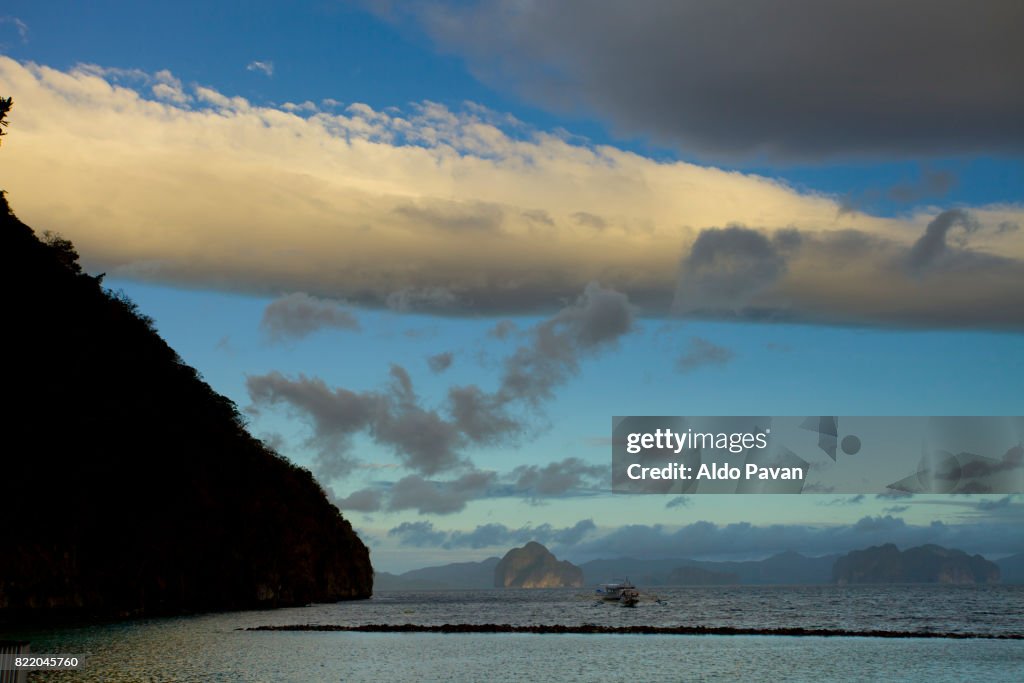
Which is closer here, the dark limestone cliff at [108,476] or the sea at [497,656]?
the sea at [497,656]

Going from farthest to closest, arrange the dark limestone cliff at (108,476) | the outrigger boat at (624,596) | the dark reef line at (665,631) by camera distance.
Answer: the outrigger boat at (624,596)
the dark limestone cliff at (108,476)
the dark reef line at (665,631)

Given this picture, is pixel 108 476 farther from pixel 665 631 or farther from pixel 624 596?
pixel 624 596

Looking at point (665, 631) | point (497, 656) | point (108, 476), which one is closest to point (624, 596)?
point (665, 631)

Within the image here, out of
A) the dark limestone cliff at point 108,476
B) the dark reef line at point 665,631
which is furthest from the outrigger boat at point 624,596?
the dark reef line at point 665,631

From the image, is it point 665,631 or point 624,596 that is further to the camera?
point 624,596

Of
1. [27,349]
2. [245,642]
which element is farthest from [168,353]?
[245,642]

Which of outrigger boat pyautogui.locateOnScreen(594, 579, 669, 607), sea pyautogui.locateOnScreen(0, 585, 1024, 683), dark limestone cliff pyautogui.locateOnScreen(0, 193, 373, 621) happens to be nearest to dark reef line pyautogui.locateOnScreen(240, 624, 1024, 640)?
sea pyautogui.locateOnScreen(0, 585, 1024, 683)

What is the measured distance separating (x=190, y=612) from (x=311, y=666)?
7595 cm

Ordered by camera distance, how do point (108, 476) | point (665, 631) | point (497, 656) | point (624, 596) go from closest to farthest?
→ point (497, 656)
point (665, 631)
point (108, 476)
point (624, 596)

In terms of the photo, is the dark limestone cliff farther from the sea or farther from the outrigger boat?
the outrigger boat

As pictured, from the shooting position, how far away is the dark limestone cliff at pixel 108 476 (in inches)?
3898

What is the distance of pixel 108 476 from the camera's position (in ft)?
375

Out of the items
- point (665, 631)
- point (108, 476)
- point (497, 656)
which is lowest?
point (497, 656)

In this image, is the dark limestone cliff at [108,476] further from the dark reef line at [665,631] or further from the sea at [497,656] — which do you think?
the dark reef line at [665,631]
